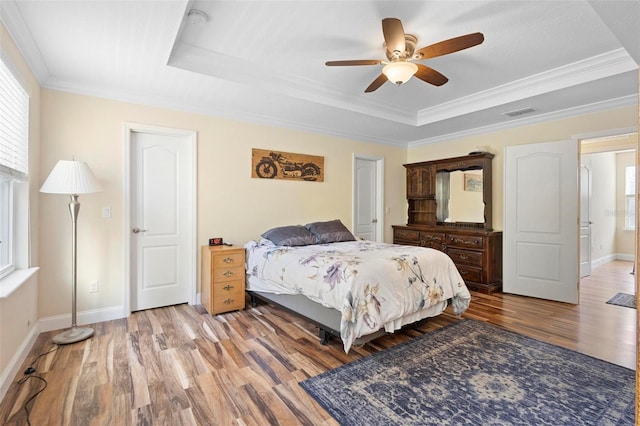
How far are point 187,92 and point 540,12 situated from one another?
3184mm

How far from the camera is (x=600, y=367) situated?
2.25 meters

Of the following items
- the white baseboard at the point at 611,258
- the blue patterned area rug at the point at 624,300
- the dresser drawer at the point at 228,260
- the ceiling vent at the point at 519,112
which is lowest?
the blue patterned area rug at the point at 624,300

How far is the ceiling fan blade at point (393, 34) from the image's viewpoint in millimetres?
1975

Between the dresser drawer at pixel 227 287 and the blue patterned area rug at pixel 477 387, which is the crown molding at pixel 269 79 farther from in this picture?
the blue patterned area rug at pixel 477 387

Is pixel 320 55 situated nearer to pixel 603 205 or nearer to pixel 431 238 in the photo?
pixel 431 238

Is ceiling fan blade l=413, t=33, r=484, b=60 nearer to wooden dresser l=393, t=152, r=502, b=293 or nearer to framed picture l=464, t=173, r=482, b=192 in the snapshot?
wooden dresser l=393, t=152, r=502, b=293

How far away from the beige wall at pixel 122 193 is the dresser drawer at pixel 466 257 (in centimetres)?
169

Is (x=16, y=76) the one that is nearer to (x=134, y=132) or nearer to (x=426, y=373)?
(x=134, y=132)

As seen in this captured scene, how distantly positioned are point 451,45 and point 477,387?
2.31m

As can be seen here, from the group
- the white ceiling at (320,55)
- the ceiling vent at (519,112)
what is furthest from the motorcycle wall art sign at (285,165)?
the ceiling vent at (519,112)

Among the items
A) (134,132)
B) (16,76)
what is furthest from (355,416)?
(134,132)

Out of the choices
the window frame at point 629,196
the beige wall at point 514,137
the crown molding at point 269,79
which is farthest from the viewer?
the window frame at point 629,196

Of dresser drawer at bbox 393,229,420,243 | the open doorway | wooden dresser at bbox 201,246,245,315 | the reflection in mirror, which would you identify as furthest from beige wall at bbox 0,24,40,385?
the open doorway

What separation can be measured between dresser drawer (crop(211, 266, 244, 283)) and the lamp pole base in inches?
46.2
